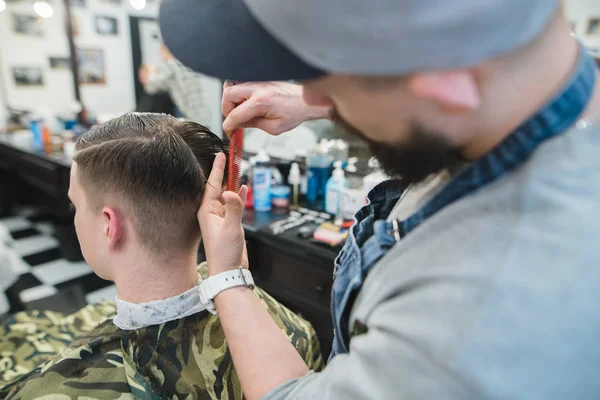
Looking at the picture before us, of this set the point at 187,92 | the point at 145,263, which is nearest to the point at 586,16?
the point at 145,263

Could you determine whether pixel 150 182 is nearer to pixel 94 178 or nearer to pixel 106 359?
pixel 94 178

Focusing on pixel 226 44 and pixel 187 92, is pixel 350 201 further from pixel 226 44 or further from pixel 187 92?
pixel 187 92

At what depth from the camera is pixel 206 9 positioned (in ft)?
2.17

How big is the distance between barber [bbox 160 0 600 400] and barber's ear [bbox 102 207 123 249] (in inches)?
24.4

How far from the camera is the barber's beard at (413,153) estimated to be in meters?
0.55

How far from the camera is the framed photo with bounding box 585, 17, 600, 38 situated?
5.50ft

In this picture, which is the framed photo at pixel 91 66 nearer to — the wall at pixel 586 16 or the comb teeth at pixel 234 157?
the comb teeth at pixel 234 157

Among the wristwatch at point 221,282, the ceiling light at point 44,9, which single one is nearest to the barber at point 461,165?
the wristwatch at point 221,282

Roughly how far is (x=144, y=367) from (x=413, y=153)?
993 millimetres

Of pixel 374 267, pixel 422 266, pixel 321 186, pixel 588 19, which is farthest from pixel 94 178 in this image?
pixel 588 19

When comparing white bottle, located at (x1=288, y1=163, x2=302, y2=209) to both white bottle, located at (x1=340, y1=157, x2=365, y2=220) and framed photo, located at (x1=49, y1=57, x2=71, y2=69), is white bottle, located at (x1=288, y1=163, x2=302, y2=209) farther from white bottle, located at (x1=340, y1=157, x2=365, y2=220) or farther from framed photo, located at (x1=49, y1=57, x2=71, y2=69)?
framed photo, located at (x1=49, y1=57, x2=71, y2=69)

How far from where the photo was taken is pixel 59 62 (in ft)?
13.7

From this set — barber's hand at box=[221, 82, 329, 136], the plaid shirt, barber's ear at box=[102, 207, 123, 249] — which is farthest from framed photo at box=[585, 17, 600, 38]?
the plaid shirt

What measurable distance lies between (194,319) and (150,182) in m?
0.42
